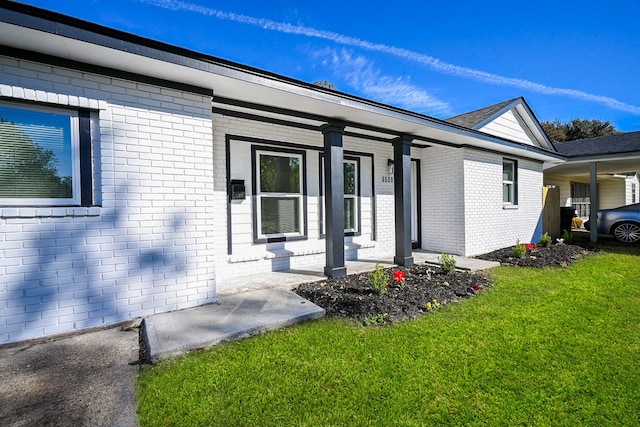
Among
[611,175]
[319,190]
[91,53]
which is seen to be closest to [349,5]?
[319,190]

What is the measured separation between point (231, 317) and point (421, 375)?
2053 mm

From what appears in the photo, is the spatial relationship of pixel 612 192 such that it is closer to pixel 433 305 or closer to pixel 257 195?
pixel 433 305

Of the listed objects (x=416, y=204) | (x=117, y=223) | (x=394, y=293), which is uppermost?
(x=416, y=204)

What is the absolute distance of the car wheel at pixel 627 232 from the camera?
30.0ft

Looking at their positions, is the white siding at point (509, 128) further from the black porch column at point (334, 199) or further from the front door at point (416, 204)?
the black porch column at point (334, 199)

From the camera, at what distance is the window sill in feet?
8.72

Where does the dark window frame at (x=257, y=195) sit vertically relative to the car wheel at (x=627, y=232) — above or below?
above

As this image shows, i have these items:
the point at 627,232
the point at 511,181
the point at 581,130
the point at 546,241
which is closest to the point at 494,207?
the point at 511,181

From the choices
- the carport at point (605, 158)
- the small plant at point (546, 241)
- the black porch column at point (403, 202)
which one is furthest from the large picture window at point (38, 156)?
the carport at point (605, 158)

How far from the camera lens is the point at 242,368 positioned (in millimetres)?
2381

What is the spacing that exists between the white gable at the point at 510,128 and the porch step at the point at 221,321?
7.44m

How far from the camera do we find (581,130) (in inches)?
1104

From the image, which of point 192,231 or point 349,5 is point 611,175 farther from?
point 192,231

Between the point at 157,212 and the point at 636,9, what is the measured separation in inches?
424
